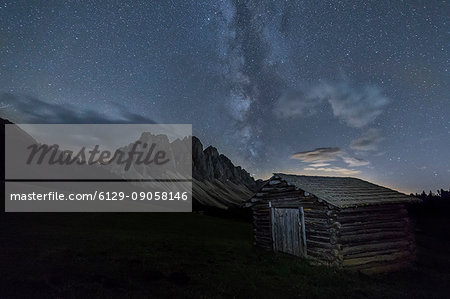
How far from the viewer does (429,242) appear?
23.5 metres

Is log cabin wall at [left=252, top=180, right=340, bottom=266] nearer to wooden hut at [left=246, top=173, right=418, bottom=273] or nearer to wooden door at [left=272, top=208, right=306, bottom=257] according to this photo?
wooden hut at [left=246, top=173, right=418, bottom=273]

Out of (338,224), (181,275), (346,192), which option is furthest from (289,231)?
(181,275)

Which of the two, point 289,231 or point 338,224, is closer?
point 338,224

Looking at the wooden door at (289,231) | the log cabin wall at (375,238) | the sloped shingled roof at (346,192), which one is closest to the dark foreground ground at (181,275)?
the wooden door at (289,231)

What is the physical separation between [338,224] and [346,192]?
2.59m

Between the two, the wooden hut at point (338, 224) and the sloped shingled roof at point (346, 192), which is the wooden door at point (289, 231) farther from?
the sloped shingled roof at point (346, 192)

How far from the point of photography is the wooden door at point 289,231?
48.7ft

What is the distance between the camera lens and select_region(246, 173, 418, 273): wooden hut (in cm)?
1353

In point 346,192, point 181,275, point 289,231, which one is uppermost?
point 346,192

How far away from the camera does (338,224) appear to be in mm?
13438

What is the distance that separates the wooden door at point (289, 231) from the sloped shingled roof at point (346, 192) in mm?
1558

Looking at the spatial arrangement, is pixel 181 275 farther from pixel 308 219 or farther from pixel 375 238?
pixel 375 238

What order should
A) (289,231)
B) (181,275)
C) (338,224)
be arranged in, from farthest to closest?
(289,231), (338,224), (181,275)

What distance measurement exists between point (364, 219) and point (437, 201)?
87.1 feet
